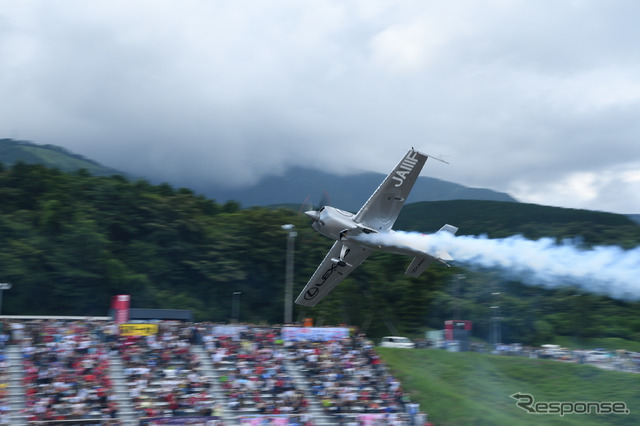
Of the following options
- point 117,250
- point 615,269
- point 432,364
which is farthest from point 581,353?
point 117,250

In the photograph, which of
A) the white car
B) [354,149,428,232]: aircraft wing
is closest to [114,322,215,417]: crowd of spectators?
[354,149,428,232]: aircraft wing

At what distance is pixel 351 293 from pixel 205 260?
12.7 meters

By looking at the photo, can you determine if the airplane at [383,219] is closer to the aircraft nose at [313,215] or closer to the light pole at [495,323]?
the aircraft nose at [313,215]

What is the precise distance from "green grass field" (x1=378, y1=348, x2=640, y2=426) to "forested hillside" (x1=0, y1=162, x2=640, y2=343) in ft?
66.1

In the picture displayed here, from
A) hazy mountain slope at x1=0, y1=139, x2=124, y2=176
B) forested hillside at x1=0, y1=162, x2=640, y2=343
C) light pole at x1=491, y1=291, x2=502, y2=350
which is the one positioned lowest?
light pole at x1=491, y1=291, x2=502, y2=350

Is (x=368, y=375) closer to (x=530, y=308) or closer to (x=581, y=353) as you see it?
(x=581, y=353)

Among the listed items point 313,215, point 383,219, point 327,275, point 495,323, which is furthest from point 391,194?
point 495,323

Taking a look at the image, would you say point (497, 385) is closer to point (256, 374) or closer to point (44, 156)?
point (256, 374)

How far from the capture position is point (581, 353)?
30.3 meters

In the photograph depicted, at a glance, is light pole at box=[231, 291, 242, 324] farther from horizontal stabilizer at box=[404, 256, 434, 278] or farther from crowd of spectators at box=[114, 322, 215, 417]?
horizontal stabilizer at box=[404, 256, 434, 278]

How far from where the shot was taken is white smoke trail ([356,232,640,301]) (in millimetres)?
20719

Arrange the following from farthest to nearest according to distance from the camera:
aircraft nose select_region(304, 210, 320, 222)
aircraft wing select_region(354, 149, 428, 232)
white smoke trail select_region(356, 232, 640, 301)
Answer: aircraft nose select_region(304, 210, 320, 222), aircraft wing select_region(354, 149, 428, 232), white smoke trail select_region(356, 232, 640, 301)

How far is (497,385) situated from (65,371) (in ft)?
58.9

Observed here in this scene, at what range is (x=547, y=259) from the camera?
22.8 metres
